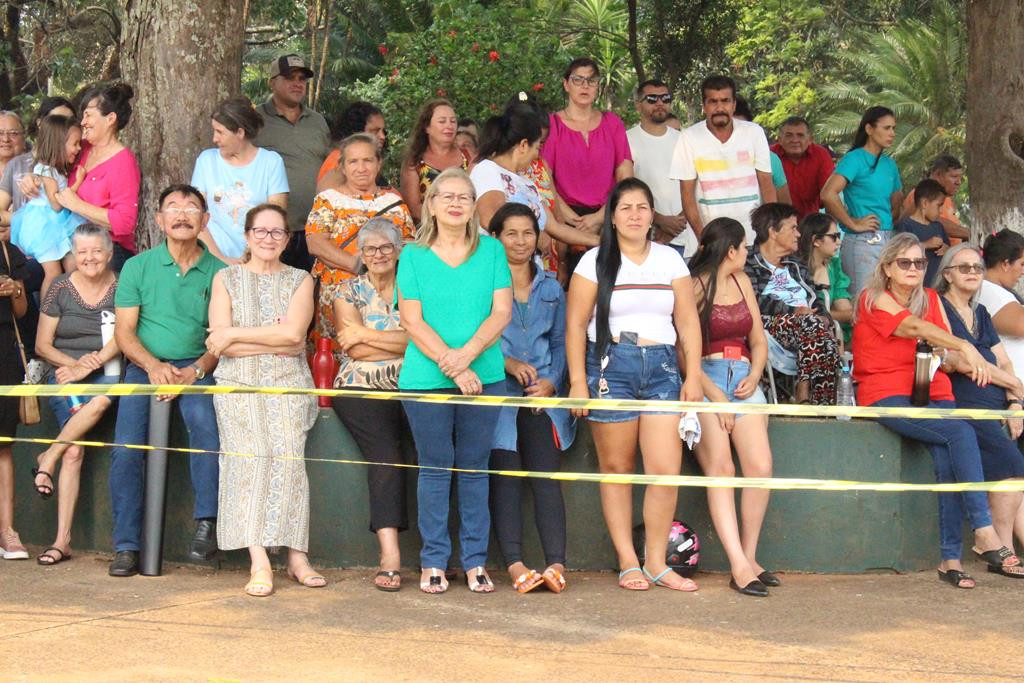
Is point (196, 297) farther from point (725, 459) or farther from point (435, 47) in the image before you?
point (435, 47)

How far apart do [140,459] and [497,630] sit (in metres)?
2.15

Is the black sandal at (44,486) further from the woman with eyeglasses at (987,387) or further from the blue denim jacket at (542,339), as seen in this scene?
the woman with eyeglasses at (987,387)

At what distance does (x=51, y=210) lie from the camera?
8.35 metres

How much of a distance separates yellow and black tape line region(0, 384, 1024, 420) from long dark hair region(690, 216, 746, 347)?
57cm

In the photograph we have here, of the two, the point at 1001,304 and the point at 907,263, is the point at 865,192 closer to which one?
the point at 1001,304

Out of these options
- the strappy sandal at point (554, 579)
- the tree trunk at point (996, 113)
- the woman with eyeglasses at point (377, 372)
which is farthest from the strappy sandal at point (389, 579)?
the tree trunk at point (996, 113)

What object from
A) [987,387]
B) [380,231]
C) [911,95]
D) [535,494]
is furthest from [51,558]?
[911,95]

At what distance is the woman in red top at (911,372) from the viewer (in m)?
7.30

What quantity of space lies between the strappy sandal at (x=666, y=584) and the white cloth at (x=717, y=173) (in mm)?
2836

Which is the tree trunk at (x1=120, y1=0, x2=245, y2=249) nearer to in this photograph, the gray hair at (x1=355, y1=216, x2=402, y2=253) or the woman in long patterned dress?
the woman in long patterned dress

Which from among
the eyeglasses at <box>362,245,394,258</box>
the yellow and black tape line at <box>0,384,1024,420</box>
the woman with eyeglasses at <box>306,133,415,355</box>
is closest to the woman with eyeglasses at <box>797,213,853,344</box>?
the yellow and black tape line at <box>0,384,1024,420</box>

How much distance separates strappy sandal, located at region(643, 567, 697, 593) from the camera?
7.03 m

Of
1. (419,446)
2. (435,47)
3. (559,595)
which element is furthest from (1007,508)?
(435,47)

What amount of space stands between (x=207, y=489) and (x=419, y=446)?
3.61 ft
